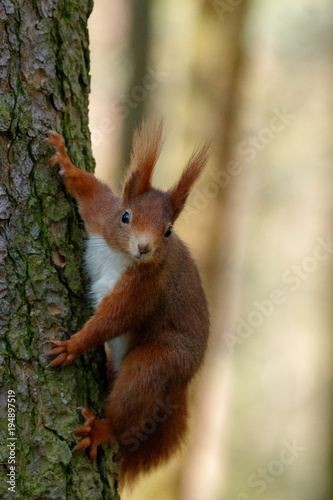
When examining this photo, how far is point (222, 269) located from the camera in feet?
16.6

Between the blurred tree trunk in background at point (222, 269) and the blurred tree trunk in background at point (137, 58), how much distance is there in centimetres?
68

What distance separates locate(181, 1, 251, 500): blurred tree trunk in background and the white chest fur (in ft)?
8.58

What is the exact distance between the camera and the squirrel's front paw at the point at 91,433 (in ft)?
6.26

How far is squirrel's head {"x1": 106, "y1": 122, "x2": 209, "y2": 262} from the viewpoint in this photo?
2223 millimetres

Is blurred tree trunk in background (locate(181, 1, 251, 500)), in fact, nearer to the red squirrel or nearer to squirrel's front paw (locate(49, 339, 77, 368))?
the red squirrel

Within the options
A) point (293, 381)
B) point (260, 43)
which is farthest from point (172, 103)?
point (293, 381)

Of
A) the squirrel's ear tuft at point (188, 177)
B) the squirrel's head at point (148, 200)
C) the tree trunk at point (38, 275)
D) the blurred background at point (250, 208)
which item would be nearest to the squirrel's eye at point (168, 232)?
the squirrel's head at point (148, 200)

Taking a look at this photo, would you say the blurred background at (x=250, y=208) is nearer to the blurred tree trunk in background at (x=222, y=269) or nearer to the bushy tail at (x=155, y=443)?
the blurred tree trunk in background at (x=222, y=269)

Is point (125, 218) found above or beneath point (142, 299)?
above

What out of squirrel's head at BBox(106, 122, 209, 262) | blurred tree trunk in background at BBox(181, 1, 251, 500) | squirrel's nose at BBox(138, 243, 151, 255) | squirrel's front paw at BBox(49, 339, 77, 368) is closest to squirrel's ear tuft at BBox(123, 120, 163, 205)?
squirrel's head at BBox(106, 122, 209, 262)

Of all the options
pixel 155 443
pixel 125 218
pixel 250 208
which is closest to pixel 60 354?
pixel 125 218

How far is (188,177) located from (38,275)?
84 cm

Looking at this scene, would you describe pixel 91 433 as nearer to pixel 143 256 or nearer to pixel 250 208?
pixel 143 256

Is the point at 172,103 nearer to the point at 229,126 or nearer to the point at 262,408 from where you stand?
the point at 229,126
